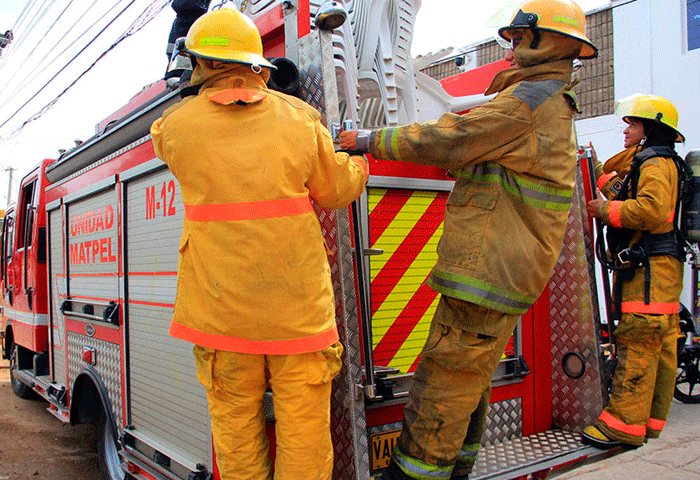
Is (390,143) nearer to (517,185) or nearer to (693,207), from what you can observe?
(517,185)

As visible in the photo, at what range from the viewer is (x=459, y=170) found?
2.37 meters

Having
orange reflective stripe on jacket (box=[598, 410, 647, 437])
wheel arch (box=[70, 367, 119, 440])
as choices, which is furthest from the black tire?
wheel arch (box=[70, 367, 119, 440])

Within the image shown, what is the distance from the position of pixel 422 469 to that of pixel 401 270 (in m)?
0.93

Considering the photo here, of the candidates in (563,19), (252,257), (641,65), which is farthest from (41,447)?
(641,65)

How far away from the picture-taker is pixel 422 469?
2.27m

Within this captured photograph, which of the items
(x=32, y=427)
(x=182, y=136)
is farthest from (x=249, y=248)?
(x=32, y=427)

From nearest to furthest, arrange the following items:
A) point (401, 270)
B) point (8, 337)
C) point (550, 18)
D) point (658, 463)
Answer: point (550, 18), point (401, 270), point (658, 463), point (8, 337)

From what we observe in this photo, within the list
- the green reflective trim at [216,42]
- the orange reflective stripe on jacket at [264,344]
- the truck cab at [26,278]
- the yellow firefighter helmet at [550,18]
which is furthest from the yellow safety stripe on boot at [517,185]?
the truck cab at [26,278]

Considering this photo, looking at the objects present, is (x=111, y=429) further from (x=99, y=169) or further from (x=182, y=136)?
(x=182, y=136)

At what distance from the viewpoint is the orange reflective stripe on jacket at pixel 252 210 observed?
1.95 meters

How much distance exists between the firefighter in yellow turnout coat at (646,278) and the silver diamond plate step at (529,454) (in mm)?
131

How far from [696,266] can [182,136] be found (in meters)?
4.01

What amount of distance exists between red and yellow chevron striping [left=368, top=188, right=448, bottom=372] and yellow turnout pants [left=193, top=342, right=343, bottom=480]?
0.69 m

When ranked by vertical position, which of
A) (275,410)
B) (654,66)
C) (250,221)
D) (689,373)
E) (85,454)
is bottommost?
(85,454)
